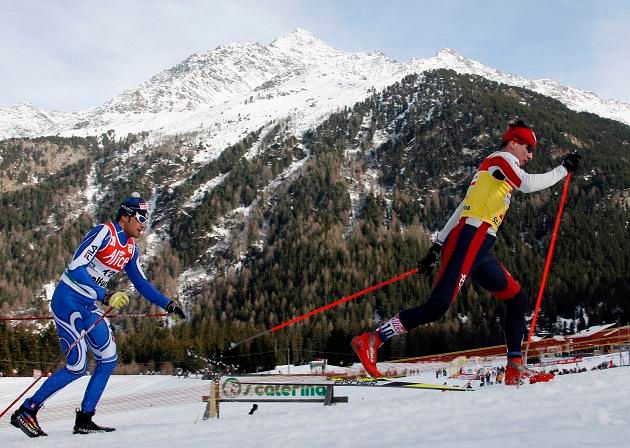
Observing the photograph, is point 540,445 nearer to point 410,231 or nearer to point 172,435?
point 172,435

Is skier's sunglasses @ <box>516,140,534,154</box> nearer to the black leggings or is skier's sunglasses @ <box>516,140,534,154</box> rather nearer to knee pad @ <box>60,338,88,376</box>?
the black leggings

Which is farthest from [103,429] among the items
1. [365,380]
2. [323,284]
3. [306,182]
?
[306,182]

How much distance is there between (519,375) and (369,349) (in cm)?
167

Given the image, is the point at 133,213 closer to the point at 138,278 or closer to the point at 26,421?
the point at 138,278

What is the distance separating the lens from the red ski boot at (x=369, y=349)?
6.52 meters

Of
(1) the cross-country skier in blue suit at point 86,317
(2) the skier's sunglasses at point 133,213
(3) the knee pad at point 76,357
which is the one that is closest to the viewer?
(1) the cross-country skier in blue suit at point 86,317

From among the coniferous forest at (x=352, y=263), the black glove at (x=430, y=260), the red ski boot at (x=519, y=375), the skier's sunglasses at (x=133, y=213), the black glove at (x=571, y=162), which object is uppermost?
the coniferous forest at (x=352, y=263)

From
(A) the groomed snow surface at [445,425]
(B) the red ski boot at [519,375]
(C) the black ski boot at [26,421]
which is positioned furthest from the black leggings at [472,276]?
(C) the black ski boot at [26,421]

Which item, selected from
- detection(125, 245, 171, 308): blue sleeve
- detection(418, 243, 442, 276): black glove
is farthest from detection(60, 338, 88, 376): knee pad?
detection(418, 243, 442, 276): black glove

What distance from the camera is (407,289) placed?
118 metres

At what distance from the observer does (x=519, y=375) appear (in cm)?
655

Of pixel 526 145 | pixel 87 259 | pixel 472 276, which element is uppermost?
pixel 526 145

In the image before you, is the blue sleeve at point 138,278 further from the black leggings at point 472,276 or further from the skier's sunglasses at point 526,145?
the skier's sunglasses at point 526,145

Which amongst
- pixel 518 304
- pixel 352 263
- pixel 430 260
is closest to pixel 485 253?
pixel 430 260
